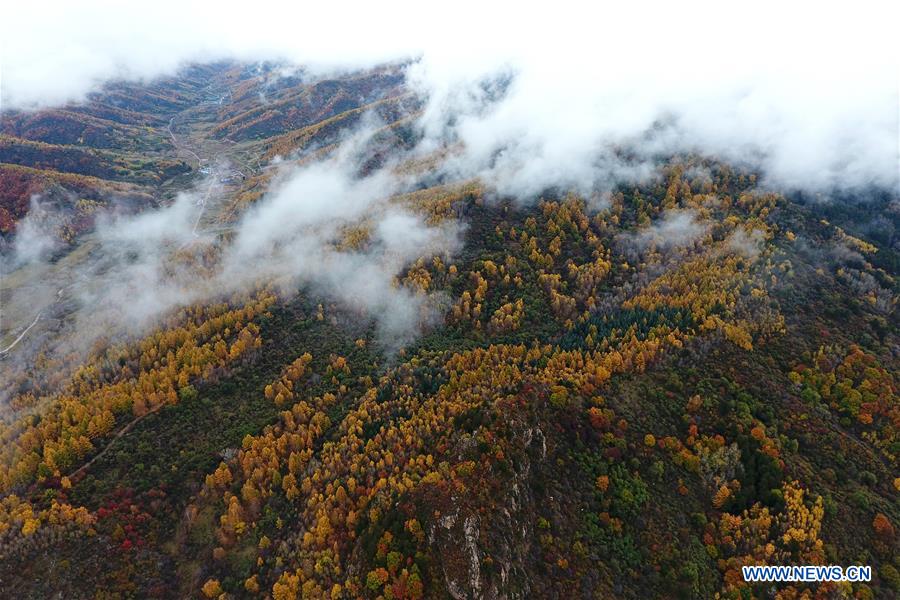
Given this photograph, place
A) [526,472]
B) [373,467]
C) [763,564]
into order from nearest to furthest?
[763,564], [526,472], [373,467]

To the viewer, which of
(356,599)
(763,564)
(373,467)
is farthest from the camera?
(373,467)

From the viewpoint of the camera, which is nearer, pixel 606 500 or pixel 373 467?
Answer: pixel 606 500

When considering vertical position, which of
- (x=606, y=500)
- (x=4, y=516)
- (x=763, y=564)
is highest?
(x=4, y=516)

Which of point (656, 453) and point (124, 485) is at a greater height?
point (124, 485)

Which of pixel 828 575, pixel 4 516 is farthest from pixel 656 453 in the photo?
pixel 4 516

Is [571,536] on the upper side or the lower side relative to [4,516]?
lower

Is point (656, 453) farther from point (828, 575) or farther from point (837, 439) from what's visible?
point (837, 439)

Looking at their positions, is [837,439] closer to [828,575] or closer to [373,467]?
[828,575]

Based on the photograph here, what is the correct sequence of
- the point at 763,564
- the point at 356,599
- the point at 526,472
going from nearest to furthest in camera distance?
the point at 356,599, the point at 763,564, the point at 526,472

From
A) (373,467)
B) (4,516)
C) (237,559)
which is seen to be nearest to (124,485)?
(4,516)
